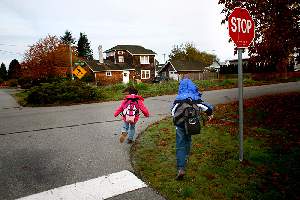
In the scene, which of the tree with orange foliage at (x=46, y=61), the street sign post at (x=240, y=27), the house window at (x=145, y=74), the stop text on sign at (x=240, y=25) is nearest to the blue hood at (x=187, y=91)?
the street sign post at (x=240, y=27)

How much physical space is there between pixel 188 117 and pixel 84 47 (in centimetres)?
9614

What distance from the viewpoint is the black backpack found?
536 centimetres

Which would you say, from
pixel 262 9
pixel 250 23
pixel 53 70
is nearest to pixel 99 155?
pixel 250 23

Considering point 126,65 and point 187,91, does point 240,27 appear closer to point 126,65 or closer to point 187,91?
point 187,91

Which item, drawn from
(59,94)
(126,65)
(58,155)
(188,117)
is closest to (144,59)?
(126,65)

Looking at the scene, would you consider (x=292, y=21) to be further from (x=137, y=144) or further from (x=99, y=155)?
(x=99, y=155)

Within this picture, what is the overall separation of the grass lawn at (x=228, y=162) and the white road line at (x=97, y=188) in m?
0.34

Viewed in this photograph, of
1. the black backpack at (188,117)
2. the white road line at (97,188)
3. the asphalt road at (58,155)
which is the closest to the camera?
the white road line at (97,188)

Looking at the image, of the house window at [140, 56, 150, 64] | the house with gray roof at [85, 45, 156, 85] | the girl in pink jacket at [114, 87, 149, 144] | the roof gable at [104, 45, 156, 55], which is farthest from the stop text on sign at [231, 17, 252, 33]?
the house window at [140, 56, 150, 64]

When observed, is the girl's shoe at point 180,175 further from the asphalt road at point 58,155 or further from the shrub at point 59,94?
the shrub at point 59,94

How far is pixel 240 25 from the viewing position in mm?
5496

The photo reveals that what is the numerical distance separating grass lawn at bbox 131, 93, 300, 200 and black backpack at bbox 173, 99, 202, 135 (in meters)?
0.95

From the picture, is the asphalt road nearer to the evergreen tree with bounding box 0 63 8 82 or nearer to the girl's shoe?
the girl's shoe

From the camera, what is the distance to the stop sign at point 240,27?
213 inches
